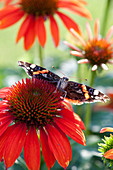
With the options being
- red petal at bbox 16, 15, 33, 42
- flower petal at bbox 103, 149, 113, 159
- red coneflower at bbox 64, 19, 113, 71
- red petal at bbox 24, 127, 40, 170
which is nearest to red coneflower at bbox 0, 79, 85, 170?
red petal at bbox 24, 127, 40, 170

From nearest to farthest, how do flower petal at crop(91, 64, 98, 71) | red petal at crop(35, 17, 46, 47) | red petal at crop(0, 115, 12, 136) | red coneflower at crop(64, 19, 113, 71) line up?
red petal at crop(0, 115, 12, 136) < flower petal at crop(91, 64, 98, 71) < red coneflower at crop(64, 19, 113, 71) < red petal at crop(35, 17, 46, 47)

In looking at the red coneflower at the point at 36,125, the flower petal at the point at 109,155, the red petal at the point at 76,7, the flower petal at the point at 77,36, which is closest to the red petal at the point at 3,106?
the red coneflower at the point at 36,125

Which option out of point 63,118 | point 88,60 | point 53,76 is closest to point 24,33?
point 88,60

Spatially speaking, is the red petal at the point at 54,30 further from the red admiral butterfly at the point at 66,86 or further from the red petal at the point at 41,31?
the red admiral butterfly at the point at 66,86

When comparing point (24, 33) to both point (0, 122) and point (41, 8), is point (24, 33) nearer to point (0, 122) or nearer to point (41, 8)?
point (41, 8)

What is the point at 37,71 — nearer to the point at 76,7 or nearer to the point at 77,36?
the point at 77,36

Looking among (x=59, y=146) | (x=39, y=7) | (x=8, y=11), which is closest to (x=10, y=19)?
(x=8, y=11)

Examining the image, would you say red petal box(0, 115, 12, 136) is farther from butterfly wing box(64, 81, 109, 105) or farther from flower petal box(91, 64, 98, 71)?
flower petal box(91, 64, 98, 71)
